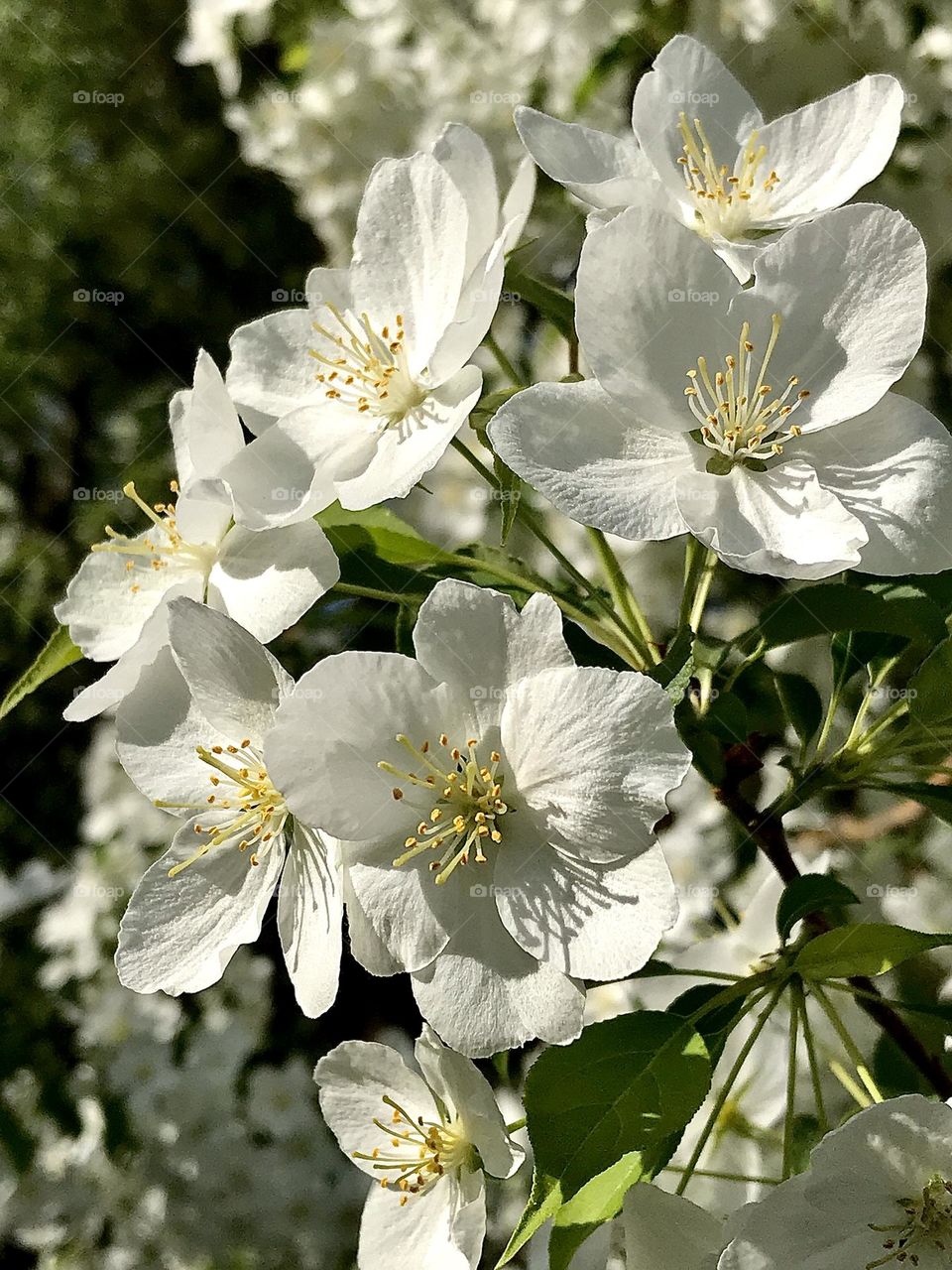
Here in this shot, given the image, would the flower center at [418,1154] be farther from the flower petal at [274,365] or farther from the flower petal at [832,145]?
the flower petal at [832,145]

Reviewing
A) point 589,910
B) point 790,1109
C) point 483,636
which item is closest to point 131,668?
point 483,636

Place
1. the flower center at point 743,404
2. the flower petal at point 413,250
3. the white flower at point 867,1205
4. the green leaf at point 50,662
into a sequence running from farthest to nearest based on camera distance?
the green leaf at point 50,662 → the flower petal at point 413,250 → the flower center at point 743,404 → the white flower at point 867,1205

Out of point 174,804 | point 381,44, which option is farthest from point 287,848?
point 381,44

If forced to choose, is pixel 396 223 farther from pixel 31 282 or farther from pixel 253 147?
pixel 31 282

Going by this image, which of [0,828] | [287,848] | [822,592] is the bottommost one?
[0,828]

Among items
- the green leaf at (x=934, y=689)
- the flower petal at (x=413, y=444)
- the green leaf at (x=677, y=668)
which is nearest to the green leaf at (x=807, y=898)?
the green leaf at (x=934, y=689)
